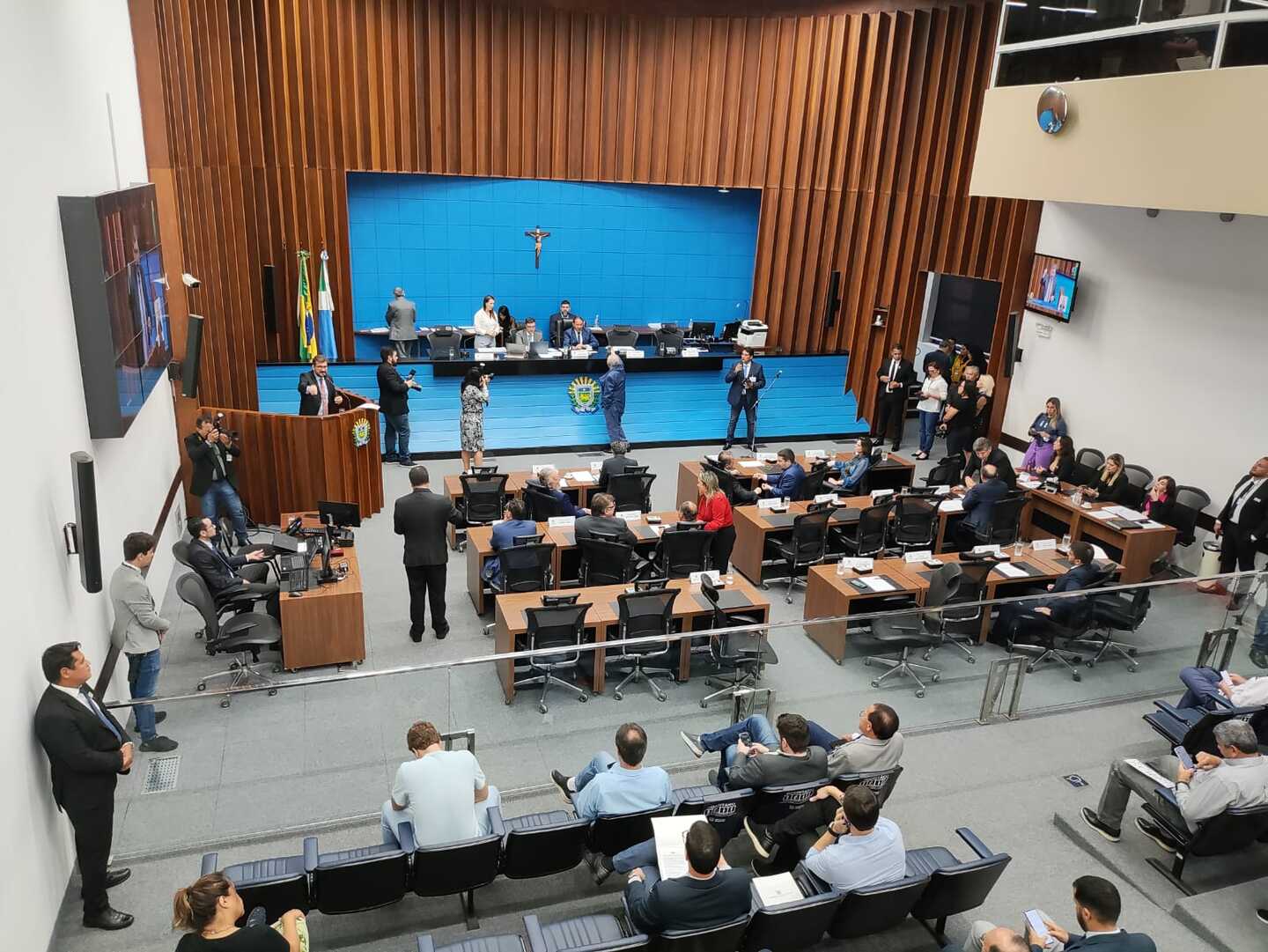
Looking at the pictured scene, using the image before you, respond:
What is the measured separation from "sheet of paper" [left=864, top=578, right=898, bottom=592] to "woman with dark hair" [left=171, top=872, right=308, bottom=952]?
226 inches

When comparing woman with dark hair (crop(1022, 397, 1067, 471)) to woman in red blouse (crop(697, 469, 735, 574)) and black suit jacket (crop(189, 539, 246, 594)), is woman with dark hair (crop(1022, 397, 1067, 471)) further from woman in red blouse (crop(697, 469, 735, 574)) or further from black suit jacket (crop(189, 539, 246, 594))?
black suit jacket (crop(189, 539, 246, 594))

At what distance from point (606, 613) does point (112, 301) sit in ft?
14.0

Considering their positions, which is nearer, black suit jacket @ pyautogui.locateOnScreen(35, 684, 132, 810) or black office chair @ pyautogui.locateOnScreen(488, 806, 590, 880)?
black suit jacket @ pyautogui.locateOnScreen(35, 684, 132, 810)

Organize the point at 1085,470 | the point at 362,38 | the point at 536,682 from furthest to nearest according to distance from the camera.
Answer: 1. the point at 362,38
2. the point at 1085,470
3. the point at 536,682

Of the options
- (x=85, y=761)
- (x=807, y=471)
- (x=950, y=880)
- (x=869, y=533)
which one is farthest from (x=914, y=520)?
(x=85, y=761)

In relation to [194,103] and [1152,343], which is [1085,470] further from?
[194,103]

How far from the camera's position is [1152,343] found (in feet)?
38.0

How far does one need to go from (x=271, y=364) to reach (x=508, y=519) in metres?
5.46

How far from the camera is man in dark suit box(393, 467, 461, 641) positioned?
7.71 meters

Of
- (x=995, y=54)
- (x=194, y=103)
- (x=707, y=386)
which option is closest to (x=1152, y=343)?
(x=995, y=54)

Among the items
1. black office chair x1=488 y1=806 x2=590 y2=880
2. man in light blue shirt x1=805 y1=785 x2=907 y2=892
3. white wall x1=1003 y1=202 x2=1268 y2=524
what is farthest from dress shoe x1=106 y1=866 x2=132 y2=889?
white wall x1=1003 y1=202 x2=1268 y2=524

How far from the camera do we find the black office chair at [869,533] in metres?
9.58

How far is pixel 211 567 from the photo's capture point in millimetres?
7301

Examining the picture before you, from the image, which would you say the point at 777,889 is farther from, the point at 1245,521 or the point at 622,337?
the point at 622,337
